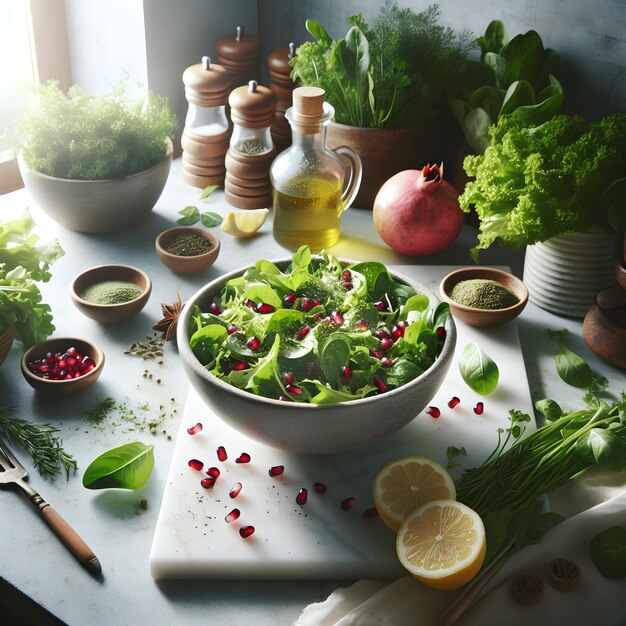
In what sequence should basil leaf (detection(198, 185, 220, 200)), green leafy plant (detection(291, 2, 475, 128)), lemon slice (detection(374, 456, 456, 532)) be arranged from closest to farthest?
lemon slice (detection(374, 456, 456, 532)) < green leafy plant (detection(291, 2, 475, 128)) < basil leaf (detection(198, 185, 220, 200))

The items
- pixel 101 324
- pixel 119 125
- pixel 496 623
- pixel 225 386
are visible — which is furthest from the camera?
pixel 119 125

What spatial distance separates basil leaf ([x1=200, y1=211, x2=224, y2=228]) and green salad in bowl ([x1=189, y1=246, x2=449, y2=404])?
54 centimetres

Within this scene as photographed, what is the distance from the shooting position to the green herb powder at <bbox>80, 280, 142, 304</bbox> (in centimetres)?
148

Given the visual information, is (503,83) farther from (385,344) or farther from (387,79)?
(385,344)

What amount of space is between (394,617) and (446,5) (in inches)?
54.0

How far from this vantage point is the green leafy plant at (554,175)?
1389mm

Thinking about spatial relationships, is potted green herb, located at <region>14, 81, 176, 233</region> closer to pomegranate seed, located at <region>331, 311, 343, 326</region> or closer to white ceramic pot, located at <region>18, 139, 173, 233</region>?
white ceramic pot, located at <region>18, 139, 173, 233</region>

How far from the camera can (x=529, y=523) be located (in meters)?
1.01

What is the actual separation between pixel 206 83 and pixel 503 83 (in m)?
0.66

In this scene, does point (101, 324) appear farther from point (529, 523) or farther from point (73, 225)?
point (529, 523)

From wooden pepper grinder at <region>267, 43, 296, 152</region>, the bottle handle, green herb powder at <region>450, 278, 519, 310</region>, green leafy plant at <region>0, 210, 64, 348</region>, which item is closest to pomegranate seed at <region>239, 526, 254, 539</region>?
green leafy plant at <region>0, 210, 64, 348</region>

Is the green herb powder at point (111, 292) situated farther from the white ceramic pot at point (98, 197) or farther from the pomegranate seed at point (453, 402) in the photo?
the pomegranate seed at point (453, 402)

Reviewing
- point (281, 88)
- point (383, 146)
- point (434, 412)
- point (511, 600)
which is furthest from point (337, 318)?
point (281, 88)

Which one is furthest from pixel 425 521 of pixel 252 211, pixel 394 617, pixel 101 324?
pixel 252 211
